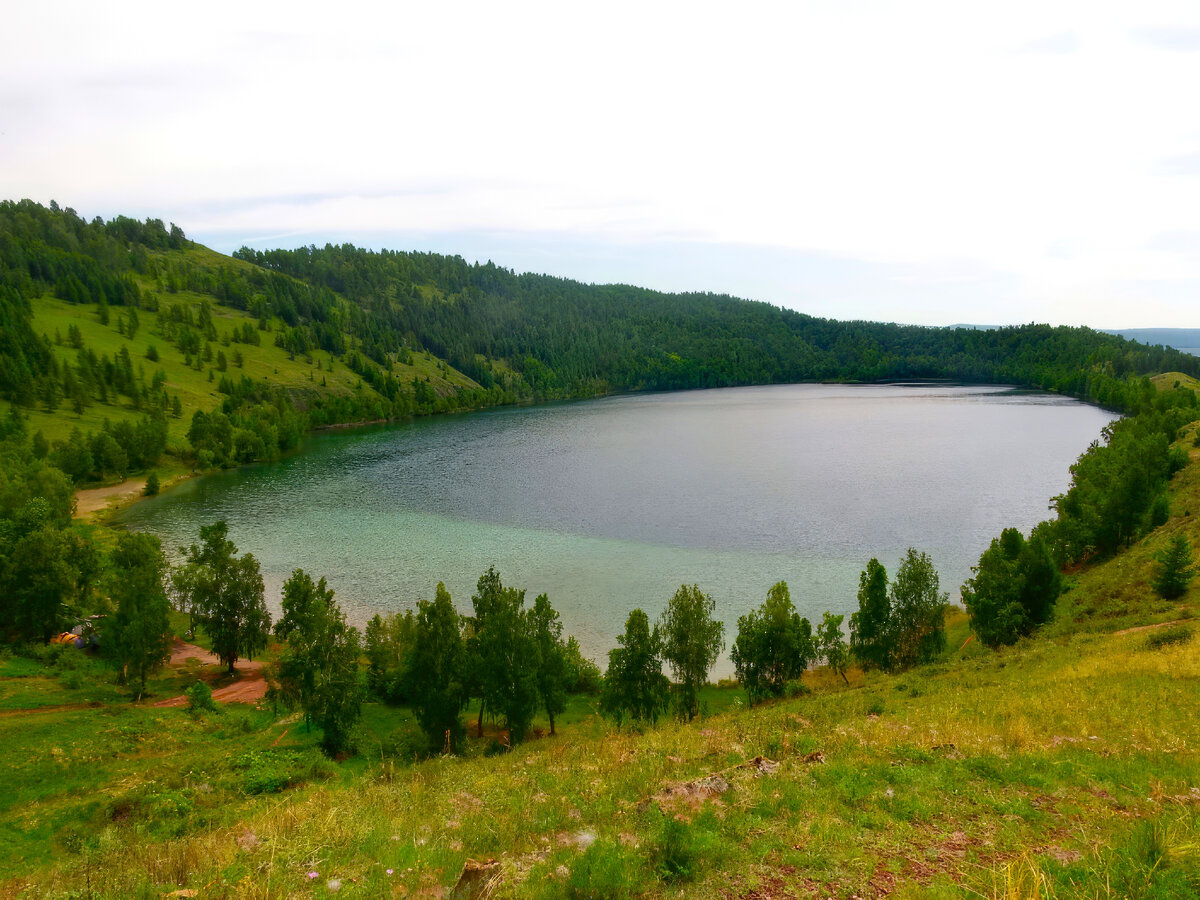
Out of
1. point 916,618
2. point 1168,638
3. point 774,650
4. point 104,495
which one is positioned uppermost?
point 1168,638

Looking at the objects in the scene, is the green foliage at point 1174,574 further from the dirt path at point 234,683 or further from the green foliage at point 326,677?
the dirt path at point 234,683

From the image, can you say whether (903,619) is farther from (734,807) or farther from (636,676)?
(734,807)

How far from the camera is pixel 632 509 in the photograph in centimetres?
7500

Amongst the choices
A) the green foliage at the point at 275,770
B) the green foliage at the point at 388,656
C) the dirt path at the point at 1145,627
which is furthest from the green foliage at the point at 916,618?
the green foliage at the point at 275,770

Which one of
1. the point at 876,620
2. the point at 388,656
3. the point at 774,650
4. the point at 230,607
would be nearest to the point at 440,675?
the point at 388,656

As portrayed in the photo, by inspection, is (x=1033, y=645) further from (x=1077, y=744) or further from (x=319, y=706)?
(x=319, y=706)

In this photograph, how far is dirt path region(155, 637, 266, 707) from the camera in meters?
35.0

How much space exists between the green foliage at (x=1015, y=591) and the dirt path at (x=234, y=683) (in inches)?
1660

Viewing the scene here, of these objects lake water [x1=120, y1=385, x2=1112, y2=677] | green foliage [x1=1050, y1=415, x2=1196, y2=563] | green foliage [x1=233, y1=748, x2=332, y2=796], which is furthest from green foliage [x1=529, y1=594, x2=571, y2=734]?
green foliage [x1=1050, y1=415, x2=1196, y2=563]

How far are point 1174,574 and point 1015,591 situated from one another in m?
8.39

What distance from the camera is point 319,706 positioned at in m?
25.3

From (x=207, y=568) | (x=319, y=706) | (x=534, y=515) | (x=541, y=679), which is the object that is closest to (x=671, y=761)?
(x=541, y=679)

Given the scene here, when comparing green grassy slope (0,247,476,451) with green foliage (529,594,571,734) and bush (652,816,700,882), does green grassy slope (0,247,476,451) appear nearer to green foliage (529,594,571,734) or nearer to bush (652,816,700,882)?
green foliage (529,594,571,734)

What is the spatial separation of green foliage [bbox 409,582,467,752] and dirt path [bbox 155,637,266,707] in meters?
15.0
